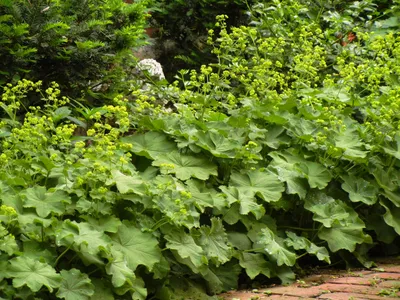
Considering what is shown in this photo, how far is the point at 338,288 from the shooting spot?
14.7 ft

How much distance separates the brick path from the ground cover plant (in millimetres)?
117

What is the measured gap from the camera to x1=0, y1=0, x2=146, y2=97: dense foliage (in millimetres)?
5965

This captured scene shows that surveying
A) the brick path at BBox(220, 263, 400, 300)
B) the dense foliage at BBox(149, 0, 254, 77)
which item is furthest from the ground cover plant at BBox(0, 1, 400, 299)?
the dense foliage at BBox(149, 0, 254, 77)

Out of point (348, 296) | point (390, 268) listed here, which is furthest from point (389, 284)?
point (390, 268)

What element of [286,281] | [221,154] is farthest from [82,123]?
[286,281]

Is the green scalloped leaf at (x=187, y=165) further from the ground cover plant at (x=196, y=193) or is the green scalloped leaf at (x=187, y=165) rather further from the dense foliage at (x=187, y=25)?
the dense foliage at (x=187, y=25)

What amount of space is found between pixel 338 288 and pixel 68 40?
315 cm

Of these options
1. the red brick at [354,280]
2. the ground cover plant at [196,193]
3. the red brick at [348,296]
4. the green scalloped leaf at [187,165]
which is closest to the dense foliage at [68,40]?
the ground cover plant at [196,193]

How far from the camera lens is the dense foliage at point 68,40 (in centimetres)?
596

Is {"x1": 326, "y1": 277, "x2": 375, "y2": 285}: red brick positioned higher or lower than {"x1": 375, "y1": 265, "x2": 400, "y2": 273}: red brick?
higher

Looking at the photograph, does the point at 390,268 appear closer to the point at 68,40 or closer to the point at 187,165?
the point at 187,165

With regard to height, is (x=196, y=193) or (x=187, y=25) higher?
(x=196, y=193)

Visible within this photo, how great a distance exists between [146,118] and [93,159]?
88cm

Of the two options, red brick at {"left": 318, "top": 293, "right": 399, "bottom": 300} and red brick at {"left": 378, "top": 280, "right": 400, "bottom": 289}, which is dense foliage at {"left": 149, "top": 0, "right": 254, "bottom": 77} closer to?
red brick at {"left": 378, "top": 280, "right": 400, "bottom": 289}
